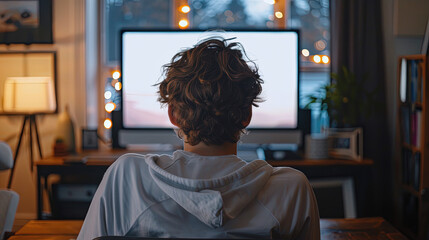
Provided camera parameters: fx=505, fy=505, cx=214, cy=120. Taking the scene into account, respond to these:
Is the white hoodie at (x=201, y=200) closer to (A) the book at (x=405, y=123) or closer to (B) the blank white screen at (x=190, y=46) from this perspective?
(B) the blank white screen at (x=190, y=46)

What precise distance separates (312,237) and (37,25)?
287cm

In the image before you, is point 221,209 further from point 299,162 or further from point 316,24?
point 316,24

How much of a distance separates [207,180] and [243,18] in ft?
9.12

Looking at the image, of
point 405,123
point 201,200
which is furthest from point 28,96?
point 201,200

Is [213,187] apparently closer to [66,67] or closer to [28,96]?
[28,96]

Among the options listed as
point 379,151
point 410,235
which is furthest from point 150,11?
point 410,235

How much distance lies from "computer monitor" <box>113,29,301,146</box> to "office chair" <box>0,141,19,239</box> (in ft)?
3.84

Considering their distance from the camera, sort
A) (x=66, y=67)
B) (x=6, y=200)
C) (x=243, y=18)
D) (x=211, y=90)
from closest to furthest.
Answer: (x=211, y=90) < (x=6, y=200) < (x=66, y=67) < (x=243, y=18)

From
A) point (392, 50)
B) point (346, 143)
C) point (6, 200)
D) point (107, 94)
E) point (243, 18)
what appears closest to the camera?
point (6, 200)

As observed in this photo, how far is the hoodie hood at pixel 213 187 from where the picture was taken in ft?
3.07

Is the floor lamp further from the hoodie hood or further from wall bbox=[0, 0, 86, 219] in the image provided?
the hoodie hood

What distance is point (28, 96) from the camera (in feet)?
9.99

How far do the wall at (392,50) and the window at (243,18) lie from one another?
A: 409 mm

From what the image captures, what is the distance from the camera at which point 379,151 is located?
3295 millimetres
